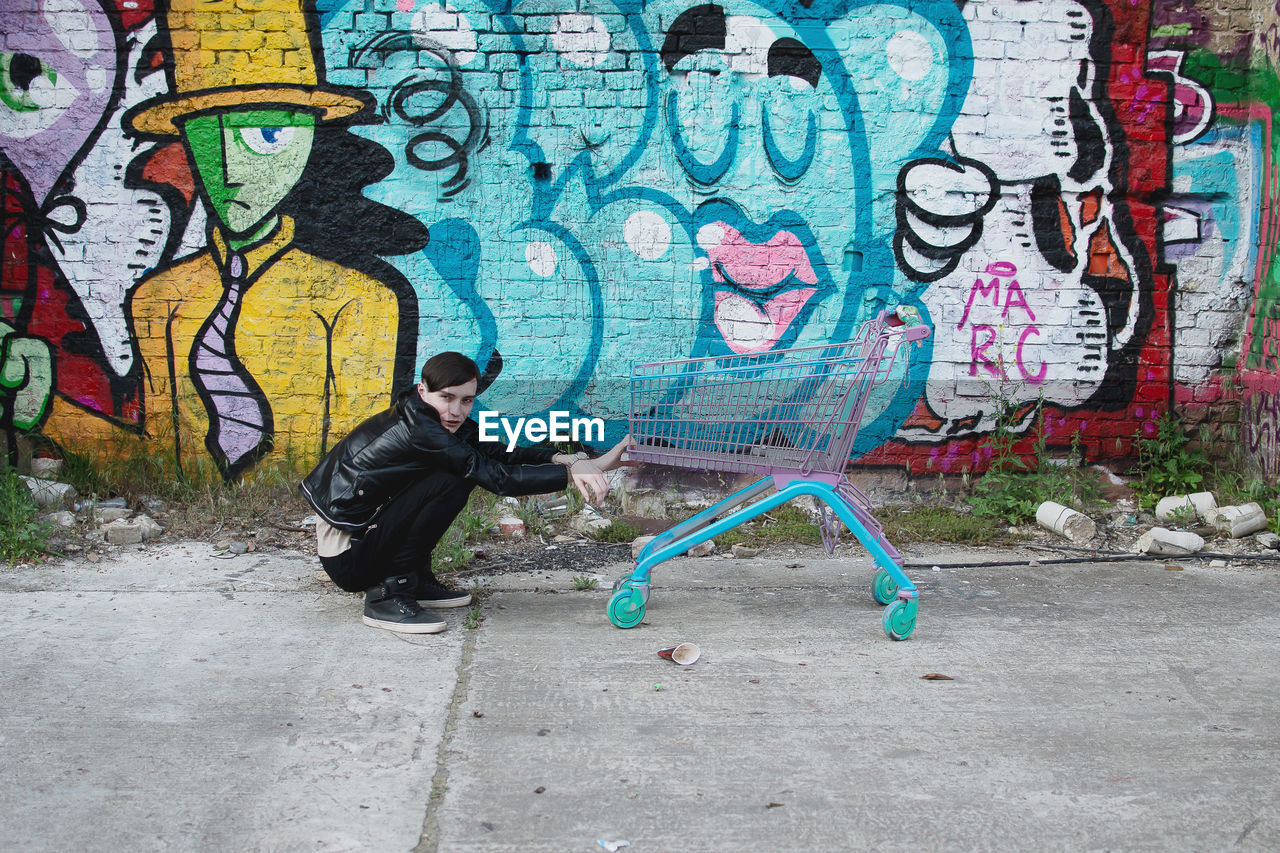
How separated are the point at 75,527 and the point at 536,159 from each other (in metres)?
3.04

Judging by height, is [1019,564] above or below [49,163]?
below

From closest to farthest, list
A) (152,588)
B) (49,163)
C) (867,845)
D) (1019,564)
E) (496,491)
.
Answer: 1. (867,845)
2. (496,491)
3. (152,588)
4. (1019,564)
5. (49,163)

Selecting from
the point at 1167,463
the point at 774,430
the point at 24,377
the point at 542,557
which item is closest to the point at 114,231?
the point at 24,377

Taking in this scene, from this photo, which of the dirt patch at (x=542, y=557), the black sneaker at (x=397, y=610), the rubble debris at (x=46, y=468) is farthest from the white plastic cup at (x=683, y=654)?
the rubble debris at (x=46, y=468)

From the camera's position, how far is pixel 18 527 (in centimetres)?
455

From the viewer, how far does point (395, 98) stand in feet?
17.4

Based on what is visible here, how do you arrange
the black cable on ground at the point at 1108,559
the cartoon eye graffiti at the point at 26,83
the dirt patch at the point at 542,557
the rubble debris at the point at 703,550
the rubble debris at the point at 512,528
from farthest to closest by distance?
the cartoon eye graffiti at the point at 26,83 → the rubble debris at the point at 512,528 → the rubble debris at the point at 703,550 → the black cable on ground at the point at 1108,559 → the dirt patch at the point at 542,557

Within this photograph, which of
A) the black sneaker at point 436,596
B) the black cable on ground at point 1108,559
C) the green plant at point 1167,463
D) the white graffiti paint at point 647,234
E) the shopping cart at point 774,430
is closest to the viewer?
the shopping cart at point 774,430

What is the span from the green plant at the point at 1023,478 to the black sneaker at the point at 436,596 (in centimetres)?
295

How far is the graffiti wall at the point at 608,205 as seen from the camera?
17.3 feet

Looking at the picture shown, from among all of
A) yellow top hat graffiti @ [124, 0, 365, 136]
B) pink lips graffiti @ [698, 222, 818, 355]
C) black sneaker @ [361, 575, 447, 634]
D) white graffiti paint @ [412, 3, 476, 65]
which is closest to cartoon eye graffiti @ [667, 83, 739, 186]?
pink lips graffiti @ [698, 222, 818, 355]

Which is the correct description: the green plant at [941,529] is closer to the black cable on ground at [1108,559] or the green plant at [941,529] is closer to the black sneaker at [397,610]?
the black cable on ground at [1108,559]

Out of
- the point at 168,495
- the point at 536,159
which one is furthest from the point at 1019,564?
the point at 168,495

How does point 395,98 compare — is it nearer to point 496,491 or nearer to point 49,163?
point 49,163
